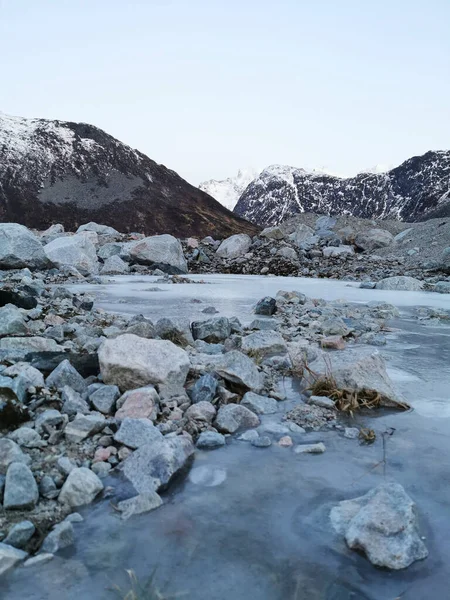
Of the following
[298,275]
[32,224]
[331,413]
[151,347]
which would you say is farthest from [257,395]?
[32,224]

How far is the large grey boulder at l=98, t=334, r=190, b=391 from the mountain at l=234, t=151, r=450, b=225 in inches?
2665

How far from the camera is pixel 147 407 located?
329 cm

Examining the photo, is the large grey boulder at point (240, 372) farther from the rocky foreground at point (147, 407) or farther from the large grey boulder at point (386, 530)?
the large grey boulder at point (386, 530)

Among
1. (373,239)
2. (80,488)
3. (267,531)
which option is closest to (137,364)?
(80,488)

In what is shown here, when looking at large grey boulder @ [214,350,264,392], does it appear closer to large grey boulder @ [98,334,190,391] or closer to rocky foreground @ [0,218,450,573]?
rocky foreground @ [0,218,450,573]

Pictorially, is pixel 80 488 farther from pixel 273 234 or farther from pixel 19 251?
pixel 273 234

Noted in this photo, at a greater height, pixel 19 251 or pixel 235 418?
pixel 19 251

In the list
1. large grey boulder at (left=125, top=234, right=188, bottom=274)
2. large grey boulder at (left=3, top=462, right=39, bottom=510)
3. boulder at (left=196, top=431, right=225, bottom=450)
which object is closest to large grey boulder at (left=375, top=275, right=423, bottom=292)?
large grey boulder at (left=125, top=234, right=188, bottom=274)

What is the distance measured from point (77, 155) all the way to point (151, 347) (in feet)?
139

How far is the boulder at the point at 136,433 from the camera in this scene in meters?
2.91

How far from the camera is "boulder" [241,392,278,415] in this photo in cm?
367

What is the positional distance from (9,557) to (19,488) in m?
0.41

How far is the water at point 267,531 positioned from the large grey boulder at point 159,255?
14951 millimetres

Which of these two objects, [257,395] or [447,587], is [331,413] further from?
[447,587]
